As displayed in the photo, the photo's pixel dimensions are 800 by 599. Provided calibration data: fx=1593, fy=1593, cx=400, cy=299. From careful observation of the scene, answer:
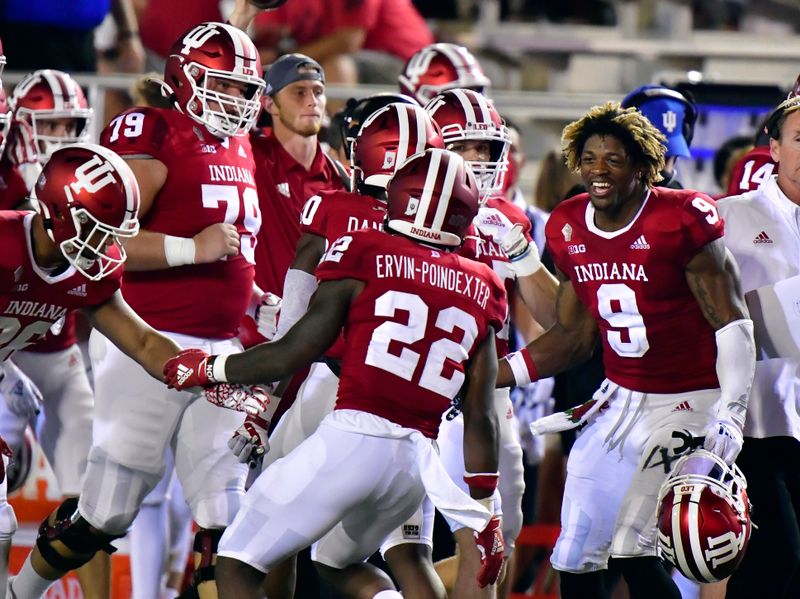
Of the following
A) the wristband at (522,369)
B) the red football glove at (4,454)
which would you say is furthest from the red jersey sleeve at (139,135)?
the wristband at (522,369)

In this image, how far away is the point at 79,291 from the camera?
4.68m

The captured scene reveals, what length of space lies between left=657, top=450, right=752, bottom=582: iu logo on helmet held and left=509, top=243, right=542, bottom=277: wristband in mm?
1031

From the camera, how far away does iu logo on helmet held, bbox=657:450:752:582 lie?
4406 millimetres

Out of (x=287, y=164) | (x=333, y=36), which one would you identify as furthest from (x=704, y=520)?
(x=333, y=36)

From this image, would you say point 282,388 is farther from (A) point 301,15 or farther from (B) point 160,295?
(A) point 301,15

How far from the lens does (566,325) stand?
16.8ft

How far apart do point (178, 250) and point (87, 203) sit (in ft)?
2.21

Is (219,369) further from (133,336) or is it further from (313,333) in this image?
(133,336)

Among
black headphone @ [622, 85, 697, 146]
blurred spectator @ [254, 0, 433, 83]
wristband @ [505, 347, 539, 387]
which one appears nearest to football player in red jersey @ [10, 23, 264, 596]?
wristband @ [505, 347, 539, 387]

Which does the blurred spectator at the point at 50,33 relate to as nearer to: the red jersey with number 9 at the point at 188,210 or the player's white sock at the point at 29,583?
the red jersey with number 9 at the point at 188,210

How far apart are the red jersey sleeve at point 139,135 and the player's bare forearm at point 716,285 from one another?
1.72 m

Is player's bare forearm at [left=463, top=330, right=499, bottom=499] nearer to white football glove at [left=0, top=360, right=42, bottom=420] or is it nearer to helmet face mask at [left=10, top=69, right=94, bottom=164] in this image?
white football glove at [left=0, top=360, right=42, bottom=420]

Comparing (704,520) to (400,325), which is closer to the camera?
(400,325)

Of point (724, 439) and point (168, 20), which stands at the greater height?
point (168, 20)
